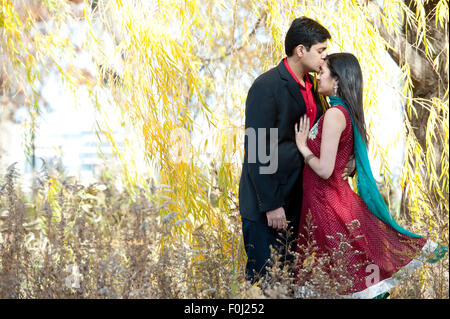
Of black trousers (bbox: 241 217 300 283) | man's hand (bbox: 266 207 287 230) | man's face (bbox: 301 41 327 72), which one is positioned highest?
man's face (bbox: 301 41 327 72)

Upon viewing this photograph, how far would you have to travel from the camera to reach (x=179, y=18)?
300 centimetres

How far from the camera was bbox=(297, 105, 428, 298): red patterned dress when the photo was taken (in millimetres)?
2139

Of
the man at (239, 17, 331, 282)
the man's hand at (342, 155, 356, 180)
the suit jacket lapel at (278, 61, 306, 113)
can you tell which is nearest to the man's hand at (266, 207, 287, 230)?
Result: the man at (239, 17, 331, 282)

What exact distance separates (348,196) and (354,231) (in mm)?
141

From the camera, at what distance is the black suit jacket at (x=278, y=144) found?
85.1 inches

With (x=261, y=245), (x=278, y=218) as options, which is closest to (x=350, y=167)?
(x=278, y=218)

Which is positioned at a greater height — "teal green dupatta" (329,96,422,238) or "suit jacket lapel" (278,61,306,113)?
"suit jacket lapel" (278,61,306,113)

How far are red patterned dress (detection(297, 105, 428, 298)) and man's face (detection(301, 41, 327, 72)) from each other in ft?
0.71

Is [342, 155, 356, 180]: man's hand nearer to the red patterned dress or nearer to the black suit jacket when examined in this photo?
the red patterned dress

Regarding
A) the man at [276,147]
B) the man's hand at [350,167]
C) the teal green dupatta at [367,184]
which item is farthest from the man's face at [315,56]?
the man's hand at [350,167]

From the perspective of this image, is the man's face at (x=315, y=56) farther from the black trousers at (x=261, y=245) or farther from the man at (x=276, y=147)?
the black trousers at (x=261, y=245)

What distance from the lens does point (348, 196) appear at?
7.29 feet
